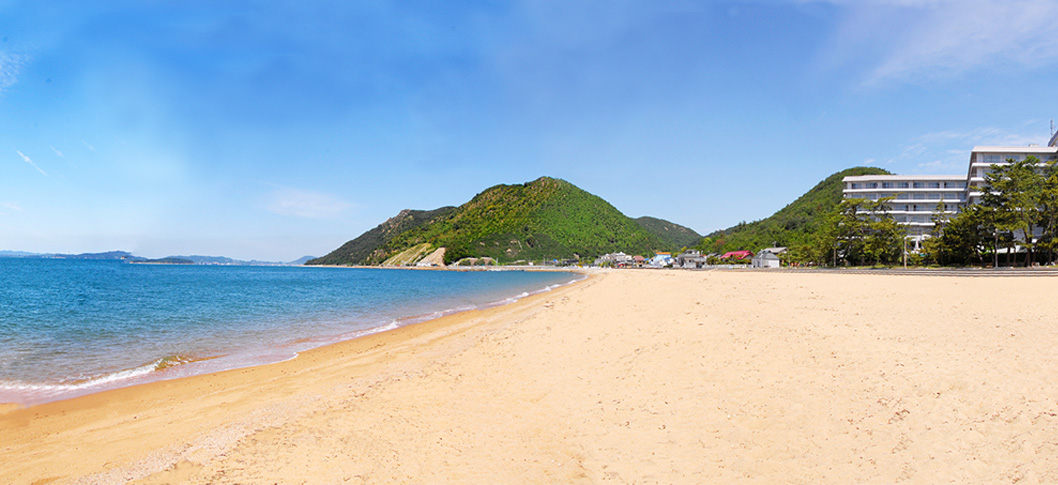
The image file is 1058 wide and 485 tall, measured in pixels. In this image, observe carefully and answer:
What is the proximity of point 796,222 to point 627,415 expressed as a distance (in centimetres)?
11787

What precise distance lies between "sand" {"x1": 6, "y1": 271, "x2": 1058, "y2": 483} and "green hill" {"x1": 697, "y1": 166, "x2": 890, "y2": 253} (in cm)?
8662

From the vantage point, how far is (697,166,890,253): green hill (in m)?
95.7

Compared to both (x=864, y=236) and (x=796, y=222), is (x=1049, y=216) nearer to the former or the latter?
(x=864, y=236)

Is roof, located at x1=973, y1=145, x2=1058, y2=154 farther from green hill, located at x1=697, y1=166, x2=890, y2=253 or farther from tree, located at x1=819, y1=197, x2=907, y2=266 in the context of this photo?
green hill, located at x1=697, y1=166, x2=890, y2=253

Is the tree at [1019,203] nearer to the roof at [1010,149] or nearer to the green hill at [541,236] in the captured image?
the roof at [1010,149]

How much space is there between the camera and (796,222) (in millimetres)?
106062

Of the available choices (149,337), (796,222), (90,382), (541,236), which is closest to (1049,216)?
(90,382)

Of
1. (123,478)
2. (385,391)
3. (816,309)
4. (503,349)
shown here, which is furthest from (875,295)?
(123,478)

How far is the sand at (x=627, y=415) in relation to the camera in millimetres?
4531

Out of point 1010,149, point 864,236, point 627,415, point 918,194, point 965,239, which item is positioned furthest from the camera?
point 918,194

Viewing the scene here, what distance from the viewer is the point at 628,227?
19675 centimetres

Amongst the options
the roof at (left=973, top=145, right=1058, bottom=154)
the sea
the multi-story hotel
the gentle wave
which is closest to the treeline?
the roof at (left=973, top=145, right=1058, bottom=154)

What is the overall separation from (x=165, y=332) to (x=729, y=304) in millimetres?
19731

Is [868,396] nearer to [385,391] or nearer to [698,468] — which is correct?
[698,468]
